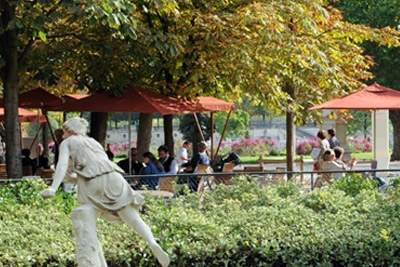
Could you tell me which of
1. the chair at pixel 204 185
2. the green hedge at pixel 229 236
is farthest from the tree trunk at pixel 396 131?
the green hedge at pixel 229 236

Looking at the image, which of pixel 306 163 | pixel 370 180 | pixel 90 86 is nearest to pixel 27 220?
pixel 370 180

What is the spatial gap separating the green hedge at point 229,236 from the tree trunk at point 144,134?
37.2ft

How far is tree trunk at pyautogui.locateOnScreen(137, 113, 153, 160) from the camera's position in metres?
25.2

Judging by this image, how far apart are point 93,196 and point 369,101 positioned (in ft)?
43.6

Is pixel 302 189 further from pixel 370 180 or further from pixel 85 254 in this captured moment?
pixel 85 254

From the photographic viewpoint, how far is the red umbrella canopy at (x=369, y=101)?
22141mm

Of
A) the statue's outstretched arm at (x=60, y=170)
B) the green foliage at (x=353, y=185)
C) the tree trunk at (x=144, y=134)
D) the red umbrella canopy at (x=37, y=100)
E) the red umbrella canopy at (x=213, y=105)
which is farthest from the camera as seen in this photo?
the tree trunk at (x=144, y=134)

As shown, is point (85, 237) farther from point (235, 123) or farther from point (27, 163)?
point (235, 123)

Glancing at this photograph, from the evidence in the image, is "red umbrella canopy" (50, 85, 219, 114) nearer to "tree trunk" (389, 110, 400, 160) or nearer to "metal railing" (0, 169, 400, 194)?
"metal railing" (0, 169, 400, 194)

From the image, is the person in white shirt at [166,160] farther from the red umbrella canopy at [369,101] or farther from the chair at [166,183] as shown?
the red umbrella canopy at [369,101]

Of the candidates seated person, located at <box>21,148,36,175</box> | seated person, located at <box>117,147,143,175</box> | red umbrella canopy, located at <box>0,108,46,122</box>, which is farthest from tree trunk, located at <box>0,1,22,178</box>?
red umbrella canopy, located at <box>0,108,46,122</box>

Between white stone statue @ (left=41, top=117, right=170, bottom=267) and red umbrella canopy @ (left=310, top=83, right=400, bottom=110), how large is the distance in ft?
41.3

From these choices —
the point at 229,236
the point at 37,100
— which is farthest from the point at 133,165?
the point at 229,236

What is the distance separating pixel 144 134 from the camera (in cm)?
2536
